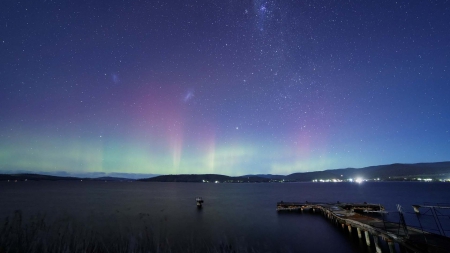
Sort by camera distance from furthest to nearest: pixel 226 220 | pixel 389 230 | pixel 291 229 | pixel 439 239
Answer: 1. pixel 226 220
2. pixel 291 229
3. pixel 389 230
4. pixel 439 239

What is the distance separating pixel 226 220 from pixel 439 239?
134 ft

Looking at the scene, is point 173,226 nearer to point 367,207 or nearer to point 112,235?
point 112,235

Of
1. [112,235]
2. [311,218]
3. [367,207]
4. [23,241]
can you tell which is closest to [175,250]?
[112,235]

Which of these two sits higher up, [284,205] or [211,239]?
[284,205]

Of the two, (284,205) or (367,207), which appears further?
(284,205)

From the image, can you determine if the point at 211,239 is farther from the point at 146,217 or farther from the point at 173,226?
the point at 146,217

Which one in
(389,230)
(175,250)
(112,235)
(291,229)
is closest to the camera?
(389,230)

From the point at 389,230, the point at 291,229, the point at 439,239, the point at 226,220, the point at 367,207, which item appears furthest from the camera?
the point at 367,207

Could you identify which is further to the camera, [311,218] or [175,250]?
[311,218]

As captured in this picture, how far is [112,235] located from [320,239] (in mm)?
32533

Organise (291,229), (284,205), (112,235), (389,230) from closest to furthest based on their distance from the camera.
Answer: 1. (389,230)
2. (112,235)
3. (291,229)
4. (284,205)

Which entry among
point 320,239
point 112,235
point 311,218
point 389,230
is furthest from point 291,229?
point 112,235

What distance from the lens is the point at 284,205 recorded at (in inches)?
2714

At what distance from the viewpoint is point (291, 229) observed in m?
45.0
